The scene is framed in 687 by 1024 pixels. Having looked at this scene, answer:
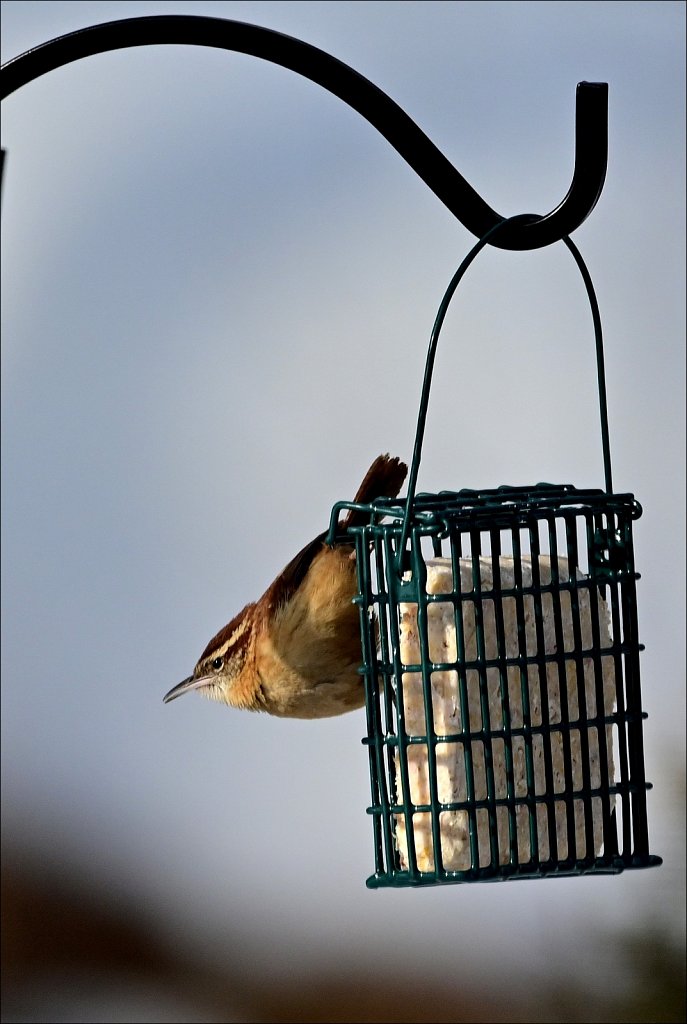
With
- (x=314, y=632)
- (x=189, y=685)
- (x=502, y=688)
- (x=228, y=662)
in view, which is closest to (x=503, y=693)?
(x=502, y=688)

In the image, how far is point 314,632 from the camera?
2.68 meters

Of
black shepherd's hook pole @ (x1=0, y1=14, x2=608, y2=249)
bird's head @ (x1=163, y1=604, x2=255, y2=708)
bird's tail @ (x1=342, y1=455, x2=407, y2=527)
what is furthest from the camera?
bird's head @ (x1=163, y1=604, x2=255, y2=708)

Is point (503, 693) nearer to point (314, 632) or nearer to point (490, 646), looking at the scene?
point (490, 646)

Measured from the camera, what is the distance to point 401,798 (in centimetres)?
234

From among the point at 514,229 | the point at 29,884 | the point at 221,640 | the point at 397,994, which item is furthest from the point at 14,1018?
the point at 514,229

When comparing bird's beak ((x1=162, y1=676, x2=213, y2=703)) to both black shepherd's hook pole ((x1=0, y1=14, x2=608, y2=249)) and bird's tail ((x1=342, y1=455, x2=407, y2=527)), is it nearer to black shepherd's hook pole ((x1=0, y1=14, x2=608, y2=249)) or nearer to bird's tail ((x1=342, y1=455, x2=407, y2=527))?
bird's tail ((x1=342, y1=455, x2=407, y2=527))

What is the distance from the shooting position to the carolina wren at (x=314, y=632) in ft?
8.74

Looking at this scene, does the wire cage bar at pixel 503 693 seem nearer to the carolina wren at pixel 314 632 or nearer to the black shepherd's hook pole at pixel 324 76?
the carolina wren at pixel 314 632

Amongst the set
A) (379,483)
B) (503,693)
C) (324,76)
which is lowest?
(503,693)

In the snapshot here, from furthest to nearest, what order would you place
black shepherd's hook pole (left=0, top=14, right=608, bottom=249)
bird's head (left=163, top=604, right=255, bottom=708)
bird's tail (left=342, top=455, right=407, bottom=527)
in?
bird's head (left=163, top=604, right=255, bottom=708) → bird's tail (left=342, top=455, right=407, bottom=527) → black shepherd's hook pole (left=0, top=14, right=608, bottom=249)

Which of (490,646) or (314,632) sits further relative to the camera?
(314,632)

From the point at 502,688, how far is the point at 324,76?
1083 millimetres

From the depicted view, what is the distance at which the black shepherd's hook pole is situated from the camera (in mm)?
2064

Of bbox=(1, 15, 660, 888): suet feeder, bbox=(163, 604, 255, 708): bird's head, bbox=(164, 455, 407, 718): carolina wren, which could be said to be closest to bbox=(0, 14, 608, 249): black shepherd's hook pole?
bbox=(1, 15, 660, 888): suet feeder
